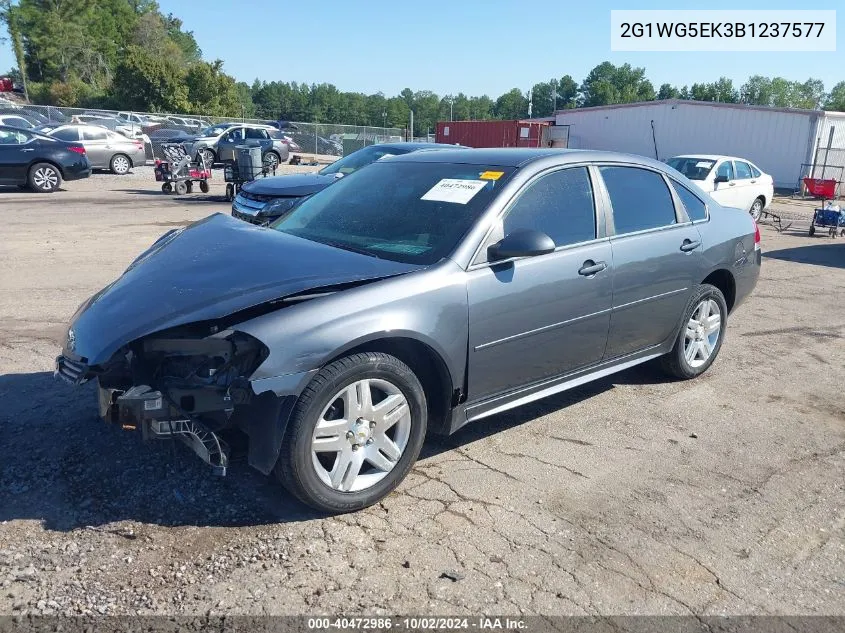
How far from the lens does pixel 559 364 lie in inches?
167

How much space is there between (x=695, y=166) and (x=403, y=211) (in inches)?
523

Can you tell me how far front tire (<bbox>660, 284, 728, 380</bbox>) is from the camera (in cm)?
523

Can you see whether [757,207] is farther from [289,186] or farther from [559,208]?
[559,208]

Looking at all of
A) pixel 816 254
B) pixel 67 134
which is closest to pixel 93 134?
pixel 67 134

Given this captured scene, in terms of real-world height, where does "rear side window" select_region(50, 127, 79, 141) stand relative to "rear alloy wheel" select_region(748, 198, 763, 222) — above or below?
above

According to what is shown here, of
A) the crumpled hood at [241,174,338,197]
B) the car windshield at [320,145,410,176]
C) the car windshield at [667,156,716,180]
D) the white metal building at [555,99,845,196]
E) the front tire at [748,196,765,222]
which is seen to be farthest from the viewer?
the white metal building at [555,99,845,196]

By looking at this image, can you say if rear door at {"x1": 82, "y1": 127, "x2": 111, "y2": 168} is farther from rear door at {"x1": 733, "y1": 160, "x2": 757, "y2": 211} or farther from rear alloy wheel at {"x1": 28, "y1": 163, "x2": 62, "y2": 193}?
rear door at {"x1": 733, "y1": 160, "x2": 757, "y2": 211}

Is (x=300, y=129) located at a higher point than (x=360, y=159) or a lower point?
higher

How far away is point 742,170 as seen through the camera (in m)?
16.3

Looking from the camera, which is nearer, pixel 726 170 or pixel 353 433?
pixel 353 433

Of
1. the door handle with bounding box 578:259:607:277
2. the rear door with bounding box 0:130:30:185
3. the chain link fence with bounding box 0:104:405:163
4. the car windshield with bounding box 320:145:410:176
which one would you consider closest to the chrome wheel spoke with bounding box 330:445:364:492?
the door handle with bounding box 578:259:607:277

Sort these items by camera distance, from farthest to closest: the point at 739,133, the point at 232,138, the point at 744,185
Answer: the point at 739,133
the point at 232,138
the point at 744,185

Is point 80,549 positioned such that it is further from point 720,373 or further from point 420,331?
point 720,373

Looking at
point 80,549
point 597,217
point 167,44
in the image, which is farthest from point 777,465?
point 167,44
